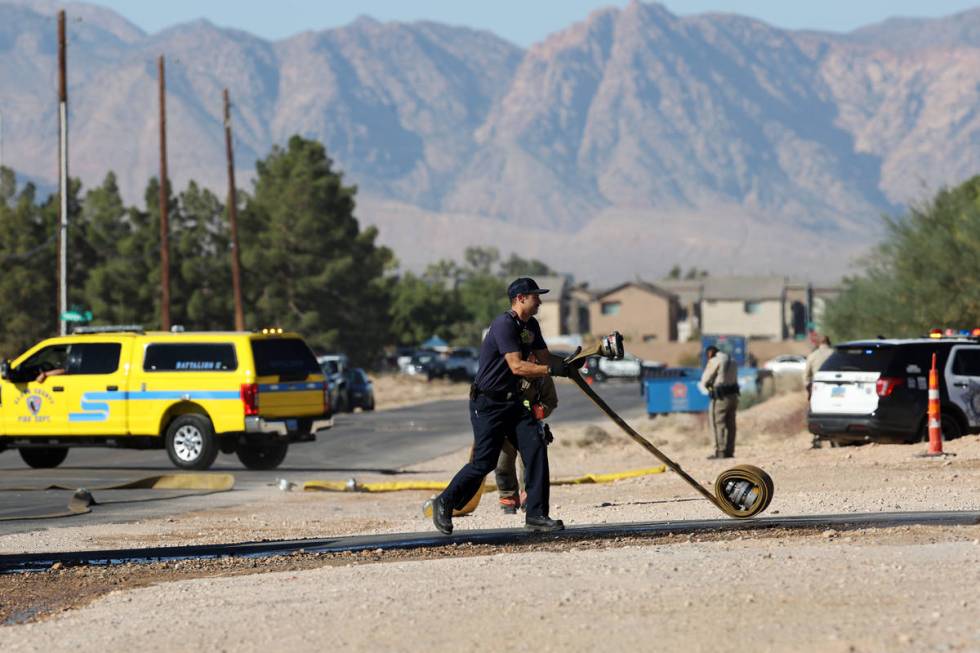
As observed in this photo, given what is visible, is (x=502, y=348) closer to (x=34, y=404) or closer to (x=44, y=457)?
(x=34, y=404)

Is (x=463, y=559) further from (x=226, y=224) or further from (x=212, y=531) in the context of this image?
(x=226, y=224)

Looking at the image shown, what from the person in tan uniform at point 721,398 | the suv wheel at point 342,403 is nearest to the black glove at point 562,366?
the person in tan uniform at point 721,398

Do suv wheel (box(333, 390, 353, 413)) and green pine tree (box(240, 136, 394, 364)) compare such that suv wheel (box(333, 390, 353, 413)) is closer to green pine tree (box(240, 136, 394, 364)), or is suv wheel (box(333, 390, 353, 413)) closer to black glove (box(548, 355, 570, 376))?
green pine tree (box(240, 136, 394, 364))

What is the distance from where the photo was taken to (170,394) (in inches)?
970

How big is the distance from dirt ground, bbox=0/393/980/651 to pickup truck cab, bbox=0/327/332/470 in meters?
9.43

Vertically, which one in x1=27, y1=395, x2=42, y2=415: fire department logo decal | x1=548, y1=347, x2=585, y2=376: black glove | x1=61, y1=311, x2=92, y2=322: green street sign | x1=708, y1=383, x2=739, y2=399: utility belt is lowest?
x1=708, y1=383, x2=739, y2=399: utility belt

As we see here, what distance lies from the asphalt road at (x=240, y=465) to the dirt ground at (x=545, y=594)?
311 cm

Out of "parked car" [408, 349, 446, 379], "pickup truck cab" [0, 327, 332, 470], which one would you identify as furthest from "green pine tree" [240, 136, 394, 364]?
"pickup truck cab" [0, 327, 332, 470]

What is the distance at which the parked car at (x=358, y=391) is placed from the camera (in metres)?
49.4

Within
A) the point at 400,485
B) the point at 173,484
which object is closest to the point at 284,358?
the point at 173,484

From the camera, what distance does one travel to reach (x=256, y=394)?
24.3 meters

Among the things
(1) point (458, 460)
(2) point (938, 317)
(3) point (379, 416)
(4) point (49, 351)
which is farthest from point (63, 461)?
(2) point (938, 317)

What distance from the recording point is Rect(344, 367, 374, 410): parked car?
162ft

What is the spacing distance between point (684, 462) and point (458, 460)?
5.71m
